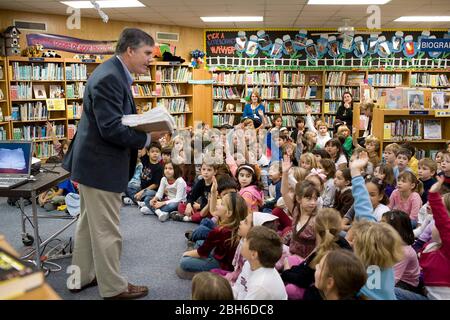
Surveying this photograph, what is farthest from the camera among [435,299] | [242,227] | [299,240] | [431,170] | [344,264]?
[431,170]

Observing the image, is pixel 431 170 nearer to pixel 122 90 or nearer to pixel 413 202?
pixel 413 202

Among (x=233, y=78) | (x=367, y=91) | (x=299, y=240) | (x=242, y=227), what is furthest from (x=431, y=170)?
(x=233, y=78)

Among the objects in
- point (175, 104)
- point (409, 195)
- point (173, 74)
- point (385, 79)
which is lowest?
point (409, 195)

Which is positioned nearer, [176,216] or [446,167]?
[446,167]

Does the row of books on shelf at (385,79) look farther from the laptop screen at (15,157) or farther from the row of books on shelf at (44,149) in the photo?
the laptop screen at (15,157)

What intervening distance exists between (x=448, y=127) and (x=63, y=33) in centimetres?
682

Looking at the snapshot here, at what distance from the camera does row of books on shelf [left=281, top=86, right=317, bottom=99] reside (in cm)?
970

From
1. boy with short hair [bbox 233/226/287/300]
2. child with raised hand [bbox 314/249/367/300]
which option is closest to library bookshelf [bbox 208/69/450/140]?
boy with short hair [bbox 233/226/287/300]

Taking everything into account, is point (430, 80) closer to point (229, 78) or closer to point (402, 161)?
point (229, 78)

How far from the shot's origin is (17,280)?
0.74m

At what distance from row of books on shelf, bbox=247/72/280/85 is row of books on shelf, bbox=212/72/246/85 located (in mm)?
191

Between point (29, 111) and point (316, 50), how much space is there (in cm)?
634

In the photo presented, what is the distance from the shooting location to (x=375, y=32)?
31.6 ft

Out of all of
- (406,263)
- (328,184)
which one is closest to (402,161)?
(328,184)
